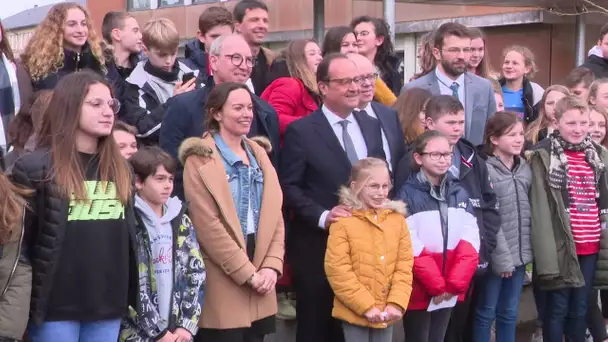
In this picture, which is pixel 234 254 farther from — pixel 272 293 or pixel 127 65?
Result: pixel 127 65

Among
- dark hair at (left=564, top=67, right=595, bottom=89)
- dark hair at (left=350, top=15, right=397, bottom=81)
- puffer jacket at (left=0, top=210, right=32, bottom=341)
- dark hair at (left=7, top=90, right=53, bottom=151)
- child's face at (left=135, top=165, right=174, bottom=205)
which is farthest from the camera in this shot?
dark hair at (left=564, top=67, right=595, bottom=89)

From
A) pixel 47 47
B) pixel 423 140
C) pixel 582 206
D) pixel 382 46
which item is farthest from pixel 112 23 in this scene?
pixel 582 206

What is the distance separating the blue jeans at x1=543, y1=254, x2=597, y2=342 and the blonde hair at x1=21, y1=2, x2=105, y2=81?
12.3 ft

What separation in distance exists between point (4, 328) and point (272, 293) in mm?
1524

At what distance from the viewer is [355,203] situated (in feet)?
17.1

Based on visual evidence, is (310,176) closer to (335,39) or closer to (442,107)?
(442,107)

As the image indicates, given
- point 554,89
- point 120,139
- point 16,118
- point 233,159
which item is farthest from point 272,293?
point 554,89

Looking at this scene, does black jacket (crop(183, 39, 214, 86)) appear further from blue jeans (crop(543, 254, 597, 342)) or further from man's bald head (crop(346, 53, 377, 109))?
blue jeans (crop(543, 254, 597, 342))

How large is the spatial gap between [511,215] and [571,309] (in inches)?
38.7

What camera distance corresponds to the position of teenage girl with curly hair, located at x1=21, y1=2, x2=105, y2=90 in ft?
20.3

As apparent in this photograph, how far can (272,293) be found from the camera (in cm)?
499

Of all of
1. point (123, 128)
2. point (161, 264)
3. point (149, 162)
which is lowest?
point (161, 264)

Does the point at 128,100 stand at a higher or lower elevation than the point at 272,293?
higher

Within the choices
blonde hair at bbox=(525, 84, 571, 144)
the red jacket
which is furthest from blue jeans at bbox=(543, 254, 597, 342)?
the red jacket
